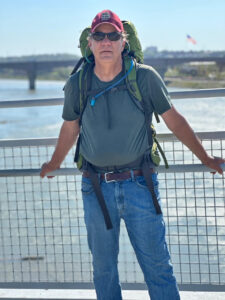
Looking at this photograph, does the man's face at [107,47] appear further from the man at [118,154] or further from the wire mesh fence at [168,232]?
the wire mesh fence at [168,232]

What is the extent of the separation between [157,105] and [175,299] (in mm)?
1014

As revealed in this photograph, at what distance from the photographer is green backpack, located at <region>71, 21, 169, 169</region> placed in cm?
265

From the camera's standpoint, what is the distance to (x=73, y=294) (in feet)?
11.8

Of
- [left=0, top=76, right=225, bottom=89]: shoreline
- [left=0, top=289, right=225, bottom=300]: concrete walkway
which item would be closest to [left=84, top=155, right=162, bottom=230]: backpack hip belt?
[left=0, top=289, right=225, bottom=300]: concrete walkway

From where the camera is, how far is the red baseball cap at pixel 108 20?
2.67 m

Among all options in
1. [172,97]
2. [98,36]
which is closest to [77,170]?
[172,97]

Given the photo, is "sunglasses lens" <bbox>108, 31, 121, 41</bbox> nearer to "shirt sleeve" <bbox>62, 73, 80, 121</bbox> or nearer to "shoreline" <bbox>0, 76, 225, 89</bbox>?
"shirt sleeve" <bbox>62, 73, 80, 121</bbox>

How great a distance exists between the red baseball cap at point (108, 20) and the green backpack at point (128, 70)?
13cm

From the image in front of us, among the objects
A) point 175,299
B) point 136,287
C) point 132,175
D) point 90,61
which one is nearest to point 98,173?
point 132,175

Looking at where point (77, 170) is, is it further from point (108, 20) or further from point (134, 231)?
point (108, 20)

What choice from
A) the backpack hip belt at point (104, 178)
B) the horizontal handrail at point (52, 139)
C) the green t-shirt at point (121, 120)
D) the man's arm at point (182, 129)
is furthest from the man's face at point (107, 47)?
the horizontal handrail at point (52, 139)

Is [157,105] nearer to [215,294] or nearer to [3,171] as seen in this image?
[3,171]

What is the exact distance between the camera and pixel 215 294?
3.46 m

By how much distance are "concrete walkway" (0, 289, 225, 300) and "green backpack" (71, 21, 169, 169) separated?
3.49 feet
